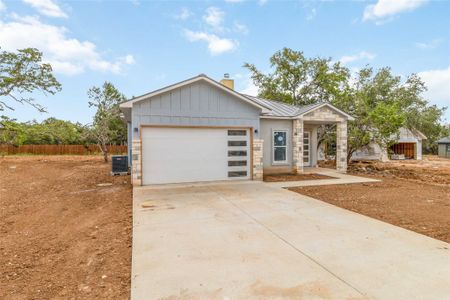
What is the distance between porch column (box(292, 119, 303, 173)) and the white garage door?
314 cm

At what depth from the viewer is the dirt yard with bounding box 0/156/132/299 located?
2916 mm

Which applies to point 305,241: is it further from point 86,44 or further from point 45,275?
point 86,44

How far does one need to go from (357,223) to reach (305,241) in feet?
5.26

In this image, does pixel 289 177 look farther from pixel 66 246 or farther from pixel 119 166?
pixel 66 246

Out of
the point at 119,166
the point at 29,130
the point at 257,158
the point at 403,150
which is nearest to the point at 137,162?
the point at 29,130

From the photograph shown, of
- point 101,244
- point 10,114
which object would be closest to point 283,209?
point 101,244

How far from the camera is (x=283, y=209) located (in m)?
6.03

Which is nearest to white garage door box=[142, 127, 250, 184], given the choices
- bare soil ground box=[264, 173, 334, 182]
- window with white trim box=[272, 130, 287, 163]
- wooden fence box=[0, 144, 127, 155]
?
bare soil ground box=[264, 173, 334, 182]

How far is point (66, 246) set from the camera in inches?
165

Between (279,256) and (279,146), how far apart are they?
30.2 feet

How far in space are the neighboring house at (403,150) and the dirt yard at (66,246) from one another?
23258 mm

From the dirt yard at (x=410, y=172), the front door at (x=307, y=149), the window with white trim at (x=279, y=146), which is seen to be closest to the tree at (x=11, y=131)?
the window with white trim at (x=279, y=146)

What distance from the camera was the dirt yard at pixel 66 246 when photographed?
2.92m

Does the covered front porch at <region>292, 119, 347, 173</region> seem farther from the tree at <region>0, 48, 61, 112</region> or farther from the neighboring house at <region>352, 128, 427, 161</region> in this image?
the neighboring house at <region>352, 128, 427, 161</region>
